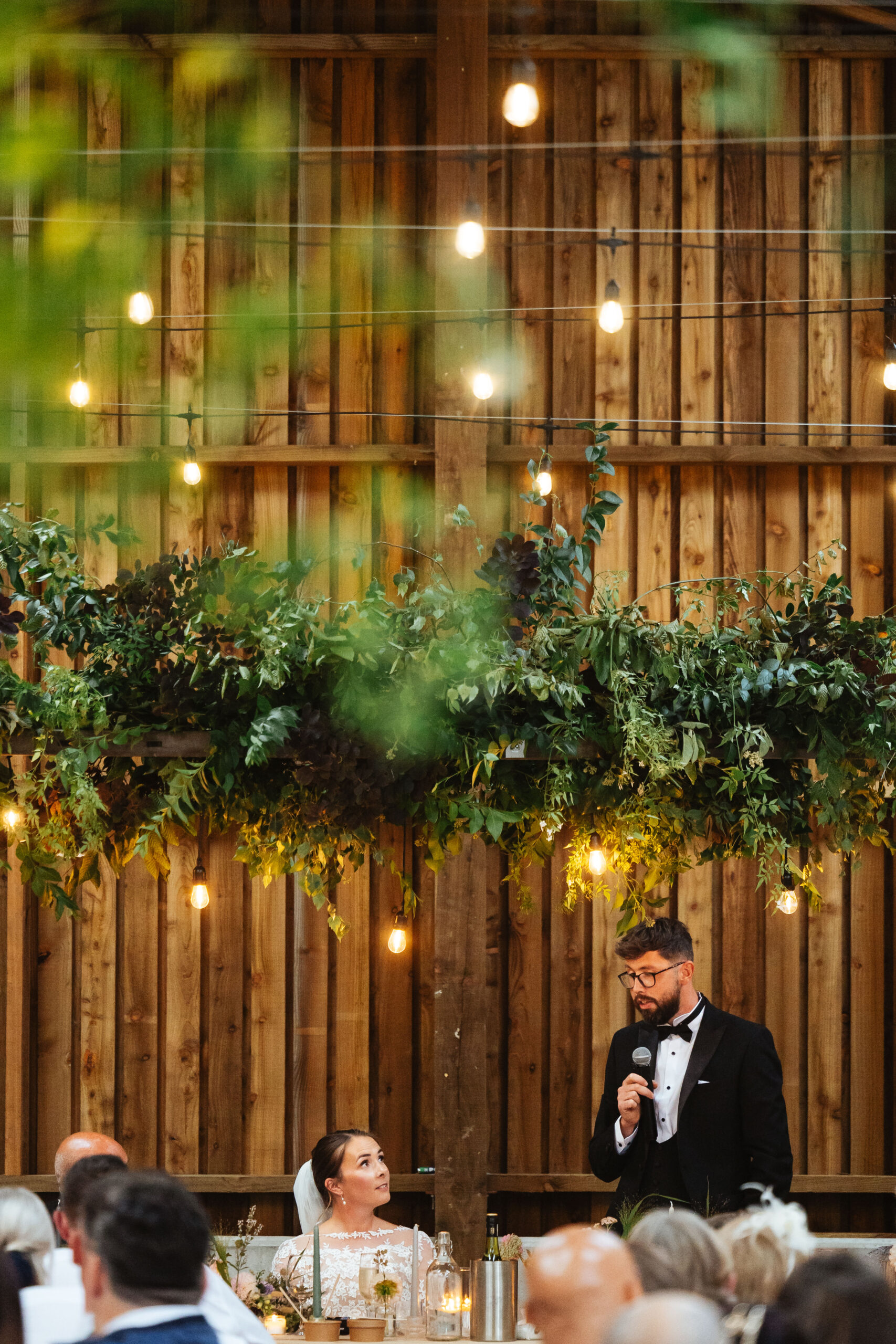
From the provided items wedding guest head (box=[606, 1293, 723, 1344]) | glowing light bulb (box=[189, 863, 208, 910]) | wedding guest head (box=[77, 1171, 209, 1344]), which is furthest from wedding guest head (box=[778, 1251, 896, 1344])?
glowing light bulb (box=[189, 863, 208, 910])

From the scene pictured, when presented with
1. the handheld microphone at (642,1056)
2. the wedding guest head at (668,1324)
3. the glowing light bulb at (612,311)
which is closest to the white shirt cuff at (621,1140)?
the handheld microphone at (642,1056)

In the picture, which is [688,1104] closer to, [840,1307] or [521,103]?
[840,1307]

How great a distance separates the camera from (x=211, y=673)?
328 cm

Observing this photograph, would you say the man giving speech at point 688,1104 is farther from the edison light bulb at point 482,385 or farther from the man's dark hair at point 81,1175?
the edison light bulb at point 482,385

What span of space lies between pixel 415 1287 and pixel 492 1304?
27 centimetres

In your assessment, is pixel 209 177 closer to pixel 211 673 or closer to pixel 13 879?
pixel 211 673

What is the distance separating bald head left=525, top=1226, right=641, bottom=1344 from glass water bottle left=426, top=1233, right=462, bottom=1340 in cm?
157

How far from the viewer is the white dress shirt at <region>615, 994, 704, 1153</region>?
391 cm

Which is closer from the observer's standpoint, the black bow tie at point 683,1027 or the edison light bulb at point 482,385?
the black bow tie at point 683,1027

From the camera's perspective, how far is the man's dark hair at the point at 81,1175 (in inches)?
98.3

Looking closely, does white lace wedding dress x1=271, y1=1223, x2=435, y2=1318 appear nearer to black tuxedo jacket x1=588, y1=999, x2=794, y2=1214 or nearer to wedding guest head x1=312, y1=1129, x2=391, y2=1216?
wedding guest head x1=312, y1=1129, x2=391, y2=1216

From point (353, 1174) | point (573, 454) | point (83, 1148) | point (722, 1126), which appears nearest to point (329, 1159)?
point (353, 1174)

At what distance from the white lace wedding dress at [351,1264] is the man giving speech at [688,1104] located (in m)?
0.65

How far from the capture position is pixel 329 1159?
379 cm
